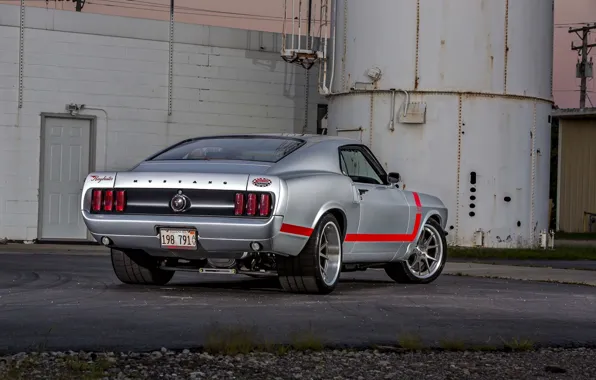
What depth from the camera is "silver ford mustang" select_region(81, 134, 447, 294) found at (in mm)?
10688

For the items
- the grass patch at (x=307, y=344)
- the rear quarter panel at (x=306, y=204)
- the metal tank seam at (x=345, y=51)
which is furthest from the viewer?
the metal tank seam at (x=345, y=51)

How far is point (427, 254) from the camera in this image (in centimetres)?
1426

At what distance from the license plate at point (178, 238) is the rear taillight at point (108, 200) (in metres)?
0.49

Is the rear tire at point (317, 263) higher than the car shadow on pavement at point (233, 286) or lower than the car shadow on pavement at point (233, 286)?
higher

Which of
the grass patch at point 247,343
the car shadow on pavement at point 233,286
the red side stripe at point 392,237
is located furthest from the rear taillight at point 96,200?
the grass patch at point 247,343

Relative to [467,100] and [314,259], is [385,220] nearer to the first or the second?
[314,259]

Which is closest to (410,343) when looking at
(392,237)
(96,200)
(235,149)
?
(96,200)

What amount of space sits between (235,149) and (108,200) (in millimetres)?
1311

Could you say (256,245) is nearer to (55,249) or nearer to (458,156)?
(55,249)

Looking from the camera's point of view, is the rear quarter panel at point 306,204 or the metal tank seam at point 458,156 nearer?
the rear quarter panel at point 306,204

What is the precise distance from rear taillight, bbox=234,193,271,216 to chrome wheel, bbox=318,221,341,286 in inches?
43.4

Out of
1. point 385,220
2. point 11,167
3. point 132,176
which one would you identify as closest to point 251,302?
point 132,176

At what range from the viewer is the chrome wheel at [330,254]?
1166cm

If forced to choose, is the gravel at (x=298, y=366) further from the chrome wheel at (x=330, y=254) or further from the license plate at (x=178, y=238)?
the chrome wheel at (x=330, y=254)
